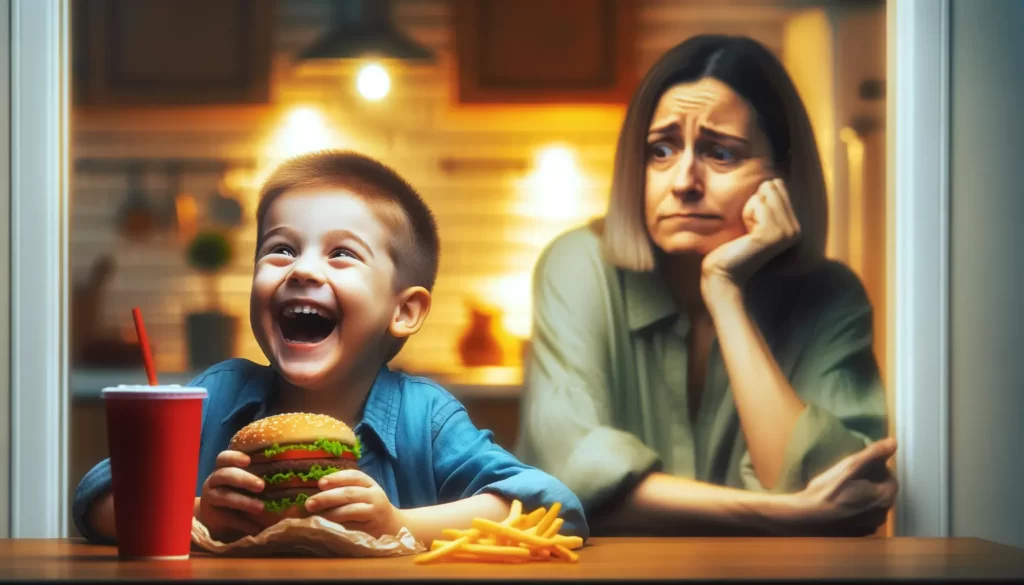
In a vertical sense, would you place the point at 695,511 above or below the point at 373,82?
below

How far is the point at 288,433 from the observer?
5.53 feet

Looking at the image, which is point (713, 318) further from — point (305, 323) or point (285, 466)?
point (285, 466)

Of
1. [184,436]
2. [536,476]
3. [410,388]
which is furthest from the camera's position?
[410,388]

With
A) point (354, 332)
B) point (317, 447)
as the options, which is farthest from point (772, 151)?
point (317, 447)

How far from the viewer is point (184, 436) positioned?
5.36ft

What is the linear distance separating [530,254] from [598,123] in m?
0.27

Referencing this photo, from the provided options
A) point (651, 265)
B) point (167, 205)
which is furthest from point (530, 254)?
point (167, 205)

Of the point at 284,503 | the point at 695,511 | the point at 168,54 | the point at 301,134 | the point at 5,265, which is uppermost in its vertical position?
the point at 168,54

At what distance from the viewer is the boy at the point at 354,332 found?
2031 mm

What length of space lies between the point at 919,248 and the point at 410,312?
0.94m

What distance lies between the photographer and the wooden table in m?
1.49

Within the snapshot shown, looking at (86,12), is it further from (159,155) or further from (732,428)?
(732,428)

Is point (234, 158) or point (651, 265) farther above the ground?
point (234, 158)

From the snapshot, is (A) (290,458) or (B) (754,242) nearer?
(A) (290,458)
